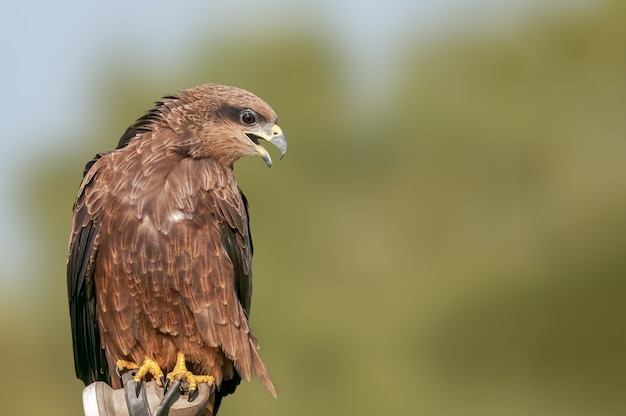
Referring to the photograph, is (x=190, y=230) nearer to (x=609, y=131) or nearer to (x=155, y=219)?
(x=155, y=219)

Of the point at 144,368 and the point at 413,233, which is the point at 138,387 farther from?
the point at 413,233

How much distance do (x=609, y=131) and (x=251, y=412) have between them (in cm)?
689

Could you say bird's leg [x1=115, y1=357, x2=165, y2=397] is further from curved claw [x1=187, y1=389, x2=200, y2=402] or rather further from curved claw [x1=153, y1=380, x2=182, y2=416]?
curved claw [x1=153, y1=380, x2=182, y2=416]

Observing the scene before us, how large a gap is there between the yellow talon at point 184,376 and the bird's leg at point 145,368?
0.15 ft

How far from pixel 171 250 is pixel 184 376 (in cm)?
58

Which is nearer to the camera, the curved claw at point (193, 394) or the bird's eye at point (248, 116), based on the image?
the curved claw at point (193, 394)

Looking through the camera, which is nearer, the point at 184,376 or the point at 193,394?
the point at 193,394

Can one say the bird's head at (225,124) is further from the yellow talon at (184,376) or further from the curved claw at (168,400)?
→ the curved claw at (168,400)

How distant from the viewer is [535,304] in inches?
692

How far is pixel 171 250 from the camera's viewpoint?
550 centimetres

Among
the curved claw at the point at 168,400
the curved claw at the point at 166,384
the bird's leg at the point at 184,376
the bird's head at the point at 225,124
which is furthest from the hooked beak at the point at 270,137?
the curved claw at the point at 168,400

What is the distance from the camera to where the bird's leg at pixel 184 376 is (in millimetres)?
5562

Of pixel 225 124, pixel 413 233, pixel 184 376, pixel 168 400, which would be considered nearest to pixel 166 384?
pixel 184 376

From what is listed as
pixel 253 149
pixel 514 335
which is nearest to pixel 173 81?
pixel 514 335
